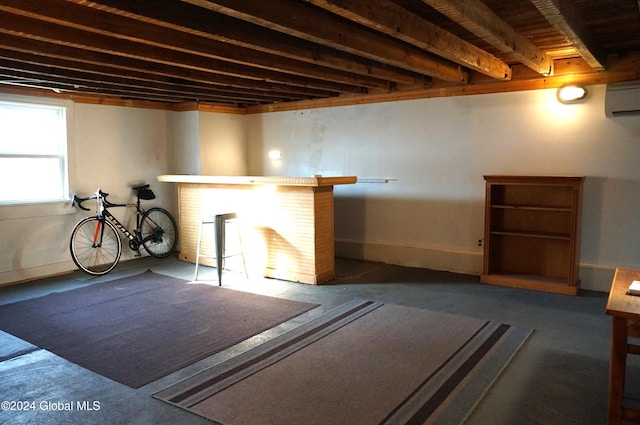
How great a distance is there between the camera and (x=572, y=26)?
10.2 ft

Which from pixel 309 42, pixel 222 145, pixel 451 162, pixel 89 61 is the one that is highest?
pixel 309 42

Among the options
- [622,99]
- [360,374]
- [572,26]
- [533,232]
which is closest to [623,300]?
[360,374]

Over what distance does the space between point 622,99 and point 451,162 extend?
1801 mm

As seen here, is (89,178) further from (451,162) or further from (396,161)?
(451,162)

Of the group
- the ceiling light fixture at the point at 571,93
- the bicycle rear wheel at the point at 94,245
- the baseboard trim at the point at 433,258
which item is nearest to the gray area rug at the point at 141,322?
the bicycle rear wheel at the point at 94,245

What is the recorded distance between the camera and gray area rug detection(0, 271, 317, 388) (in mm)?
3299

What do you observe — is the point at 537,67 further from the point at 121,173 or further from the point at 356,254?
the point at 121,173

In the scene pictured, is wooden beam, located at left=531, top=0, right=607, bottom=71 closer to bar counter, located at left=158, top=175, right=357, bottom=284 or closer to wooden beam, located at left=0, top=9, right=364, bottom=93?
bar counter, located at left=158, top=175, right=357, bottom=284

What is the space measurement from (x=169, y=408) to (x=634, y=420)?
93.3 inches

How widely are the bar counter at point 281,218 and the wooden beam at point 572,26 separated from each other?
253cm

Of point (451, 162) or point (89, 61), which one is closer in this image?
point (89, 61)

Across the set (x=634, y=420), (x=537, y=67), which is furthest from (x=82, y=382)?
(x=537, y=67)

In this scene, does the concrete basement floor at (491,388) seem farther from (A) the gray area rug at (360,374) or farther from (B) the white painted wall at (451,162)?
(B) the white painted wall at (451,162)

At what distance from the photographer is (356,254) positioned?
6.52 metres
